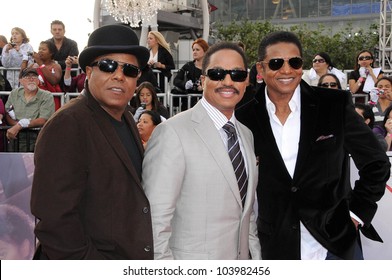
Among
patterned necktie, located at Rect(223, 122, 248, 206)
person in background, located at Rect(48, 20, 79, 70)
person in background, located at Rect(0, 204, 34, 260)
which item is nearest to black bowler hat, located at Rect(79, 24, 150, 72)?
patterned necktie, located at Rect(223, 122, 248, 206)

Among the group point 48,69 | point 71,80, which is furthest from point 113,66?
point 71,80

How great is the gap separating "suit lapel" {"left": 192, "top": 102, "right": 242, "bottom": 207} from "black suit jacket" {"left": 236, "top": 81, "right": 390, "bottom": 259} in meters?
0.45

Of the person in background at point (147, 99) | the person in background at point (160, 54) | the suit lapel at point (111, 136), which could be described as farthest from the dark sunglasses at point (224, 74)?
the person in background at point (160, 54)

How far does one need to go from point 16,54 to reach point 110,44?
26.0 ft

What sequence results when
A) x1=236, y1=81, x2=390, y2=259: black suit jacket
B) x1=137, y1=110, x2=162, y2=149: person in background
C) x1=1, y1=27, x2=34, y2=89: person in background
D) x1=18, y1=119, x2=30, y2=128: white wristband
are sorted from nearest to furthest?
x1=236, y1=81, x2=390, y2=259: black suit jacket, x1=137, y1=110, x2=162, y2=149: person in background, x1=18, y1=119, x2=30, y2=128: white wristband, x1=1, y1=27, x2=34, y2=89: person in background

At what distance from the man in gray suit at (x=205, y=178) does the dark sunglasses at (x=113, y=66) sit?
1.00ft

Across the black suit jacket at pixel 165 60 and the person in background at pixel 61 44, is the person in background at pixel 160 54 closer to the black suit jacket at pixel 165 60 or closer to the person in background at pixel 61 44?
the black suit jacket at pixel 165 60

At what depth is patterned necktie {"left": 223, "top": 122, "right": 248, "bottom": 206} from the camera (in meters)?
2.59

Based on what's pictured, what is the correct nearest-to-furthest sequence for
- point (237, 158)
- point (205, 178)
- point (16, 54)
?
point (205, 178) < point (237, 158) < point (16, 54)

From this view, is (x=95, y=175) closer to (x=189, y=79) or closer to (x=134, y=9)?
(x=189, y=79)

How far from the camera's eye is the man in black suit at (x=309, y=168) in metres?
2.85

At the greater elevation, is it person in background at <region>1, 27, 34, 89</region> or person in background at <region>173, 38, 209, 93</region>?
person in background at <region>1, 27, 34, 89</region>

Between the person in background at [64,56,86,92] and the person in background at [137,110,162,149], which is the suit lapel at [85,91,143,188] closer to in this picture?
the person in background at [137,110,162,149]

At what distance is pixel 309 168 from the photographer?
285 centimetres
